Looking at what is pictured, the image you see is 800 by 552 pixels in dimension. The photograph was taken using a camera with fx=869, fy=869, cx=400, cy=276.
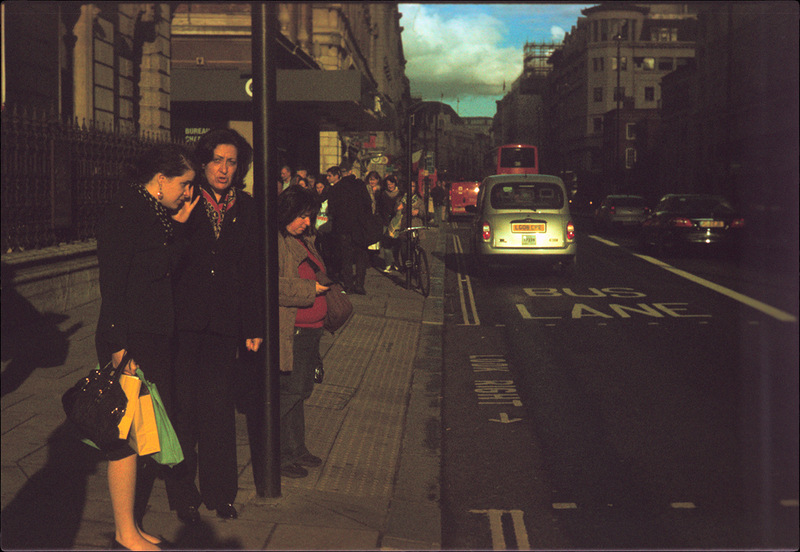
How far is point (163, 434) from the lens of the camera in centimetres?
382

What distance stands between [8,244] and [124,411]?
4361 mm

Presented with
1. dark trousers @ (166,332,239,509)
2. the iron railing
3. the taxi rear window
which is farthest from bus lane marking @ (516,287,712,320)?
dark trousers @ (166,332,239,509)

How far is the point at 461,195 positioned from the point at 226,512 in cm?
4225

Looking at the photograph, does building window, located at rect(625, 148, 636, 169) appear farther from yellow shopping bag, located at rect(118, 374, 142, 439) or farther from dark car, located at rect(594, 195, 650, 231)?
yellow shopping bag, located at rect(118, 374, 142, 439)

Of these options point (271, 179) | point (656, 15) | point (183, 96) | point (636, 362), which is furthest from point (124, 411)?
point (656, 15)

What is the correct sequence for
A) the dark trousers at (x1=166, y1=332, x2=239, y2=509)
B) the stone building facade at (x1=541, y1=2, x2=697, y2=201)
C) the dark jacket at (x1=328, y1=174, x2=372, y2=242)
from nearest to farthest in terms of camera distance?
the dark trousers at (x1=166, y1=332, x2=239, y2=509), the dark jacket at (x1=328, y1=174, x2=372, y2=242), the stone building facade at (x1=541, y1=2, x2=697, y2=201)

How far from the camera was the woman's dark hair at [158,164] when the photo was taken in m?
3.93

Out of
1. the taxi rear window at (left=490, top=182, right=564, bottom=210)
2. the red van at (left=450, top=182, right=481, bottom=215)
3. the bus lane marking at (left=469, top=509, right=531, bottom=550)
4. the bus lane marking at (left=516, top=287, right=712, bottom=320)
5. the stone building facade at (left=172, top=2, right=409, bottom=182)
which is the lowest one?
the bus lane marking at (left=469, top=509, right=531, bottom=550)

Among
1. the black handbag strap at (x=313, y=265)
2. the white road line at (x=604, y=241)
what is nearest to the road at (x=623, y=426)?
Answer: the black handbag strap at (x=313, y=265)

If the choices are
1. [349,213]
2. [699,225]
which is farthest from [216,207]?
[699,225]

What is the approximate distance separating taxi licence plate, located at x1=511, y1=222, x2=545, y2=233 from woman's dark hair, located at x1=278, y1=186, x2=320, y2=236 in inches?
448

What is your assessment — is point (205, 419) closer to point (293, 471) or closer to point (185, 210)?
point (293, 471)

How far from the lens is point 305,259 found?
502 cm

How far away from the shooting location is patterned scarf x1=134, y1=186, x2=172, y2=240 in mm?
3895
